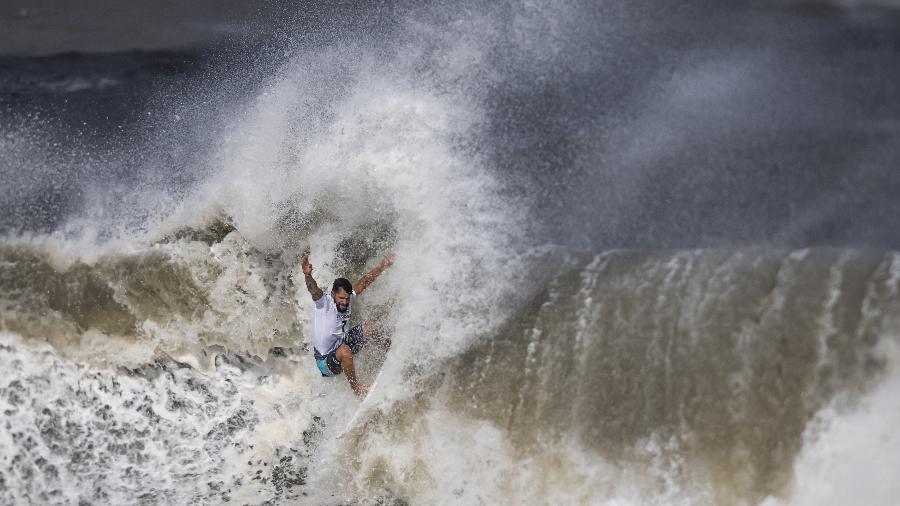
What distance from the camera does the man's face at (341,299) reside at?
5.43 meters

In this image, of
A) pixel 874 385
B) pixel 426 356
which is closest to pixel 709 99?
pixel 874 385

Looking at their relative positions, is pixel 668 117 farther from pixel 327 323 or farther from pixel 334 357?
→ pixel 334 357

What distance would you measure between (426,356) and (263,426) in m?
1.41

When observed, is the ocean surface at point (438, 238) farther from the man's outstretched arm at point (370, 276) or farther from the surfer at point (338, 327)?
the man's outstretched arm at point (370, 276)

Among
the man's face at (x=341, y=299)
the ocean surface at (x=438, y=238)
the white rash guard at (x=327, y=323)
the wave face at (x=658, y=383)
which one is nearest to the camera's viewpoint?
the wave face at (x=658, y=383)

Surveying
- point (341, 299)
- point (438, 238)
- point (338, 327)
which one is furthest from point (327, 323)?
point (438, 238)

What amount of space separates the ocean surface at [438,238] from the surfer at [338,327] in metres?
0.16

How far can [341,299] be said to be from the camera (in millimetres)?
5477

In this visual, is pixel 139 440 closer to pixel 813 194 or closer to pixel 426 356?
pixel 426 356

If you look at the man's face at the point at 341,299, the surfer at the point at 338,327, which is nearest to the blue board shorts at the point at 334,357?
the surfer at the point at 338,327

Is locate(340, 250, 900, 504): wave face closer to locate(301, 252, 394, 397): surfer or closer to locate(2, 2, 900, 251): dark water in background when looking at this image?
locate(2, 2, 900, 251): dark water in background

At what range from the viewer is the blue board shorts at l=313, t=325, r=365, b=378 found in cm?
582

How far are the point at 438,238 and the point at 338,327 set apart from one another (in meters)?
0.97

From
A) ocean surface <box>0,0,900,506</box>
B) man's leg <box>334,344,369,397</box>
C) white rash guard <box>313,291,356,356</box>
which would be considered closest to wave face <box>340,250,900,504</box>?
ocean surface <box>0,0,900,506</box>
